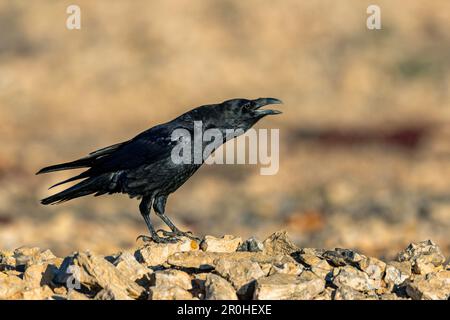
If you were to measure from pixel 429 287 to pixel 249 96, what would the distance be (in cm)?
1972

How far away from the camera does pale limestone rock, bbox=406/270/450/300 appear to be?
821 cm

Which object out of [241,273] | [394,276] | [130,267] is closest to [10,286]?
[130,267]

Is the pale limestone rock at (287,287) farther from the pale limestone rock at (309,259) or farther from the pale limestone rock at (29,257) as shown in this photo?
the pale limestone rock at (29,257)

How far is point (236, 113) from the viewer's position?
10.8 metres

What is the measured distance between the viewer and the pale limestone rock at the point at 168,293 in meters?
7.84

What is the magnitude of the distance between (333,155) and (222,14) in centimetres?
1467

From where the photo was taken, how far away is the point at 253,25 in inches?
1415

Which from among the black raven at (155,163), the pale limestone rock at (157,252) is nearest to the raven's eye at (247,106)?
the black raven at (155,163)

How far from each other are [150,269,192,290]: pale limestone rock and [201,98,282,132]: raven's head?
2.71 m

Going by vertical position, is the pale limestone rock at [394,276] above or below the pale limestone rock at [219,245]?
below

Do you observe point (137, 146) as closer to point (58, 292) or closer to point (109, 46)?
point (58, 292)

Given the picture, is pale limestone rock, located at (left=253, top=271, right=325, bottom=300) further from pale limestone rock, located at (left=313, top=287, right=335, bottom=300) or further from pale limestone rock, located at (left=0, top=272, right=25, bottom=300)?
pale limestone rock, located at (left=0, top=272, right=25, bottom=300)

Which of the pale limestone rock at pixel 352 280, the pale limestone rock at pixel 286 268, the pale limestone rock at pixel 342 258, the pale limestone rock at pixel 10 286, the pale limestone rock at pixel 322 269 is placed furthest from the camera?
the pale limestone rock at pixel 342 258

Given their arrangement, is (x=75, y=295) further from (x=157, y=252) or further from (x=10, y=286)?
(x=157, y=252)
